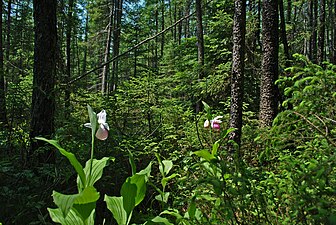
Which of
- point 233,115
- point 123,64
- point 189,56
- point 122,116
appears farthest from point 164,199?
point 123,64

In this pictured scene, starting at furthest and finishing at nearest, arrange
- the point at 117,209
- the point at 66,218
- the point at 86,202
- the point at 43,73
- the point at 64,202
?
the point at 43,73
the point at 117,209
the point at 66,218
the point at 86,202
the point at 64,202

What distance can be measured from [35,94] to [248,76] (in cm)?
564

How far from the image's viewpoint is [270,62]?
5223 millimetres

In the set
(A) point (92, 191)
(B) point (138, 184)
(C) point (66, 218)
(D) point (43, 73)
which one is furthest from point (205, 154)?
(D) point (43, 73)

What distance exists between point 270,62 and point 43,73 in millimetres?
3727

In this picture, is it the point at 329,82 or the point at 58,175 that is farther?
the point at 58,175

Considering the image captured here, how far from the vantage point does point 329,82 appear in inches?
64.0

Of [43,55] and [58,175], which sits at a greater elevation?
[43,55]

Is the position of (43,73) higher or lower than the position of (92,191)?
higher

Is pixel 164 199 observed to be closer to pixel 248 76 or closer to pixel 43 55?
pixel 43 55

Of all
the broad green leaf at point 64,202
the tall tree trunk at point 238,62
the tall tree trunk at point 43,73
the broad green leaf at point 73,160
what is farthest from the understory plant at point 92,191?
the tall tree trunk at point 238,62

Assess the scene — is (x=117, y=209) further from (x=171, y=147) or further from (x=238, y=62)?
(x=238, y=62)

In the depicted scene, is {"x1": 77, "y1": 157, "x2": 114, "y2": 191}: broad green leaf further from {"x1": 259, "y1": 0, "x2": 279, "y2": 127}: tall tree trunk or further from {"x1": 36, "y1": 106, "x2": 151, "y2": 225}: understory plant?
{"x1": 259, "y1": 0, "x2": 279, "y2": 127}: tall tree trunk

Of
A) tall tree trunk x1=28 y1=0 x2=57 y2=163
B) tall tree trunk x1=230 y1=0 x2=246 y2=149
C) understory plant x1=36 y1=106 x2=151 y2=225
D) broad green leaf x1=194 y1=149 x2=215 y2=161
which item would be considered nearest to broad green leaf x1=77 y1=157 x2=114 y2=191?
understory plant x1=36 y1=106 x2=151 y2=225
